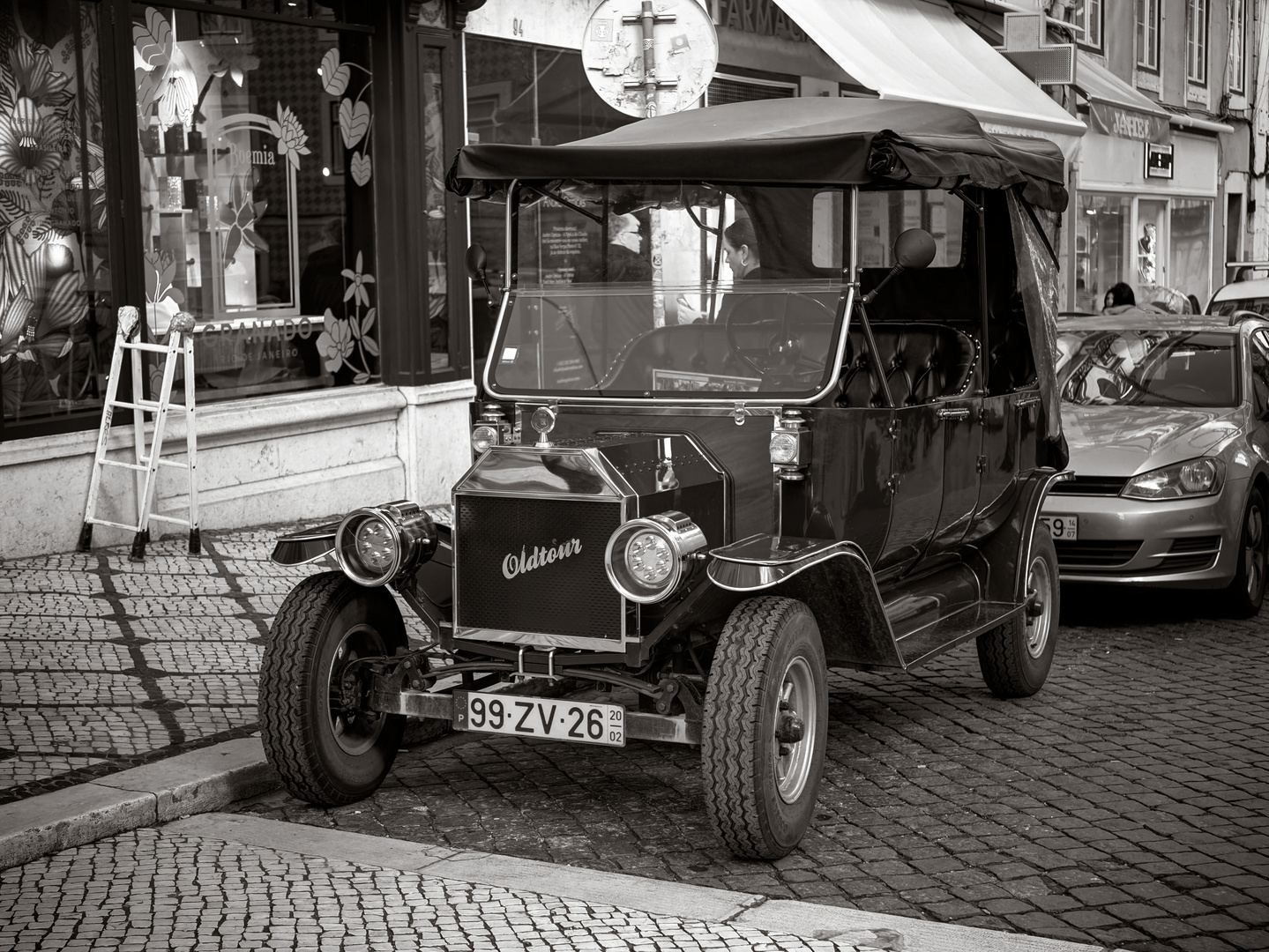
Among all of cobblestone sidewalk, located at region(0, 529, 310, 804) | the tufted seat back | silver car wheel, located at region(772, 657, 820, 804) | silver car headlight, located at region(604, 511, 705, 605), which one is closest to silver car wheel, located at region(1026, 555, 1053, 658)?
the tufted seat back

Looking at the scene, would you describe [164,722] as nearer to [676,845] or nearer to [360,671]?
[360,671]

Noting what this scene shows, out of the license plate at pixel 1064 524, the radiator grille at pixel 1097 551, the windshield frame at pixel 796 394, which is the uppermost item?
the windshield frame at pixel 796 394

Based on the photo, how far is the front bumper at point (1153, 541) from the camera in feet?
27.1

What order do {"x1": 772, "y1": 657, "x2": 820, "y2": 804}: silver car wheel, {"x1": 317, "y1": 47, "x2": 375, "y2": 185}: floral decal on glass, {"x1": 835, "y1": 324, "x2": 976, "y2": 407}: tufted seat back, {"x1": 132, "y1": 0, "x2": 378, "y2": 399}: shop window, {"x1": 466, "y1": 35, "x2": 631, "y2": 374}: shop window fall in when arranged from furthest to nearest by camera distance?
{"x1": 466, "y1": 35, "x2": 631, "y2": 374}: shop window
{"x1": 317, "y1": 47, "x2": 375, "y2": 185}: floral decal on glass
{"x1": 132, "y1": 0, "x2": 378, "y2": 399}: shop window
{"x1": 835, "y1": 324, "x2": 976, "y2": 407}: tufted seat back
{"x1": 772, "y1": 657, "x2": 820, "y2": 804}: silver car wheel

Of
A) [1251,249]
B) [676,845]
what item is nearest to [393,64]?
[676,845]

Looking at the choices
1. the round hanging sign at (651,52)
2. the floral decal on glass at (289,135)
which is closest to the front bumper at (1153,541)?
the round hanging sign at (651,52)

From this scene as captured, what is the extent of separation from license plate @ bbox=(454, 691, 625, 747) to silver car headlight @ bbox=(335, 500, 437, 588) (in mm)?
453

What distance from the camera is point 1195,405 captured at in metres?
9.14

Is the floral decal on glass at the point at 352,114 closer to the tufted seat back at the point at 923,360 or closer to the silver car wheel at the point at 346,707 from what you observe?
the tufted seat back at the point at 923,360

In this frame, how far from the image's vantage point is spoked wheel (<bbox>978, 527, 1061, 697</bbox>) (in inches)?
262

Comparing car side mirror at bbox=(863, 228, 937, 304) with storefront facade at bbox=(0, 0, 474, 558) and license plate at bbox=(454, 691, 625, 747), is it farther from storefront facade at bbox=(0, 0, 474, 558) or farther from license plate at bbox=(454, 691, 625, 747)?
storefront facade at bbox=(0, 0, 474, 558)

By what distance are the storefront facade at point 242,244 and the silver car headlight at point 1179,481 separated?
201 inches

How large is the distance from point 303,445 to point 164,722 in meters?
4.71

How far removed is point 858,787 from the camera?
18.2 ft
